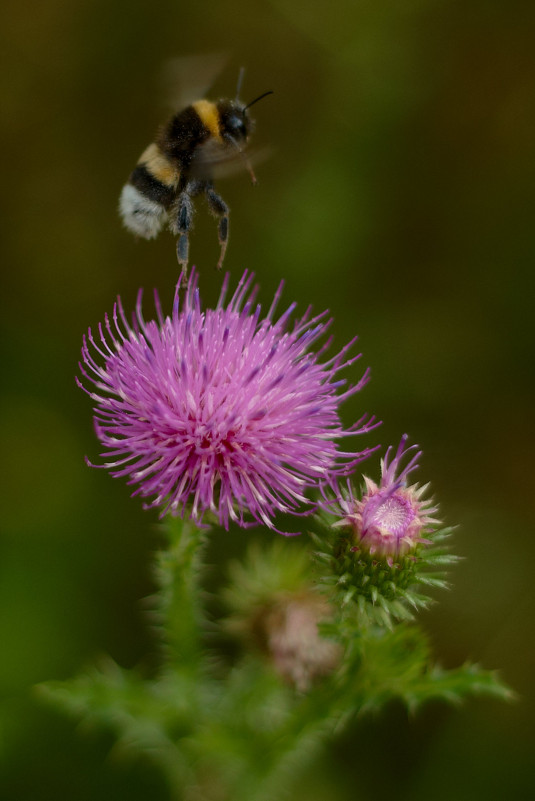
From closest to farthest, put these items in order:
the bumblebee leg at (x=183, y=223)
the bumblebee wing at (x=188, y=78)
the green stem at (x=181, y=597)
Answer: the green stem at (x=181, y=597) < the bumblebee leg at (x=183, y=223) < the bumblebee wing at (x=188, y=78)

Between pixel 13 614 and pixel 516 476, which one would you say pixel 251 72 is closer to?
pixel 516 476

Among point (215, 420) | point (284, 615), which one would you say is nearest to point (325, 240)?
point (284, 615)

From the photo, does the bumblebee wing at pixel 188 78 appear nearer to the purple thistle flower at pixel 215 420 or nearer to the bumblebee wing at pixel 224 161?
the bumblebee wing at pixel 224 161

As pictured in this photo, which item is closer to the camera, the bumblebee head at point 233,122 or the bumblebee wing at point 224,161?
the bumblebee wing at point 224,161

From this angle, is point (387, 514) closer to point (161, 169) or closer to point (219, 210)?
point (219, 210)

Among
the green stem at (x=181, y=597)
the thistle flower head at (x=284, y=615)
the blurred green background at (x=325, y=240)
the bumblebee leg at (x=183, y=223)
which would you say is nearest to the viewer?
the green stem at (x=181, y=597)

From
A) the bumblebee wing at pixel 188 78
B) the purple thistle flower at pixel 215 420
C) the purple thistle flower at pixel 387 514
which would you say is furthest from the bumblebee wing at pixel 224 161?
the purple thistle flower at pixel 387 514
